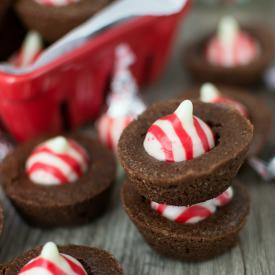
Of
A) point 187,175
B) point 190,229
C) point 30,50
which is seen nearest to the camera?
point 187,175

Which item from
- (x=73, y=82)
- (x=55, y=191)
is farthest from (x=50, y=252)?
(x=73, y=82)

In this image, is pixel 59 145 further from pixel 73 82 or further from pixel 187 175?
pixel 187 175

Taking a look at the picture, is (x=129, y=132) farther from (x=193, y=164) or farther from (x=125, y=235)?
(x=125, y=235)

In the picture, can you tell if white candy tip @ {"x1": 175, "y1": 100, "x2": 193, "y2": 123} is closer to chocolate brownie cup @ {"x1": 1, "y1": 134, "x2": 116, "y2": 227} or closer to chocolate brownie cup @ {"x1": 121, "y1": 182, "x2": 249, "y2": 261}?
chocolate brownie cup @ {"x1": 121, "y1": 182, "x2": 249, "y2": 261}

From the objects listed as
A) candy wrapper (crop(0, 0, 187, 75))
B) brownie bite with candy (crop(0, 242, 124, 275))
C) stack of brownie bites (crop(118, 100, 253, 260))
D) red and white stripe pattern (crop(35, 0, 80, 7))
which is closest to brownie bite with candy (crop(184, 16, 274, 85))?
candy wrapper (crop(0, 0, 187, 75))

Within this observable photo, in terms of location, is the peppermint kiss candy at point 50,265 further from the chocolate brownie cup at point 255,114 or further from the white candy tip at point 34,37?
the white candy tip at point 34,37

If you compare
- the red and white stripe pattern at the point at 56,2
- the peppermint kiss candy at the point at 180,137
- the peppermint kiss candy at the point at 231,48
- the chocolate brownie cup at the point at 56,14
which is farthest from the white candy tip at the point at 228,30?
the peppermint kiss candy at the point at 180,137

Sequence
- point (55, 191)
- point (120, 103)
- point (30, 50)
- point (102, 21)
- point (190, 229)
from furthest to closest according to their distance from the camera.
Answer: point (120, 103), point (30, 50), point (102, 21), point (55, 191), point (190, 229)
